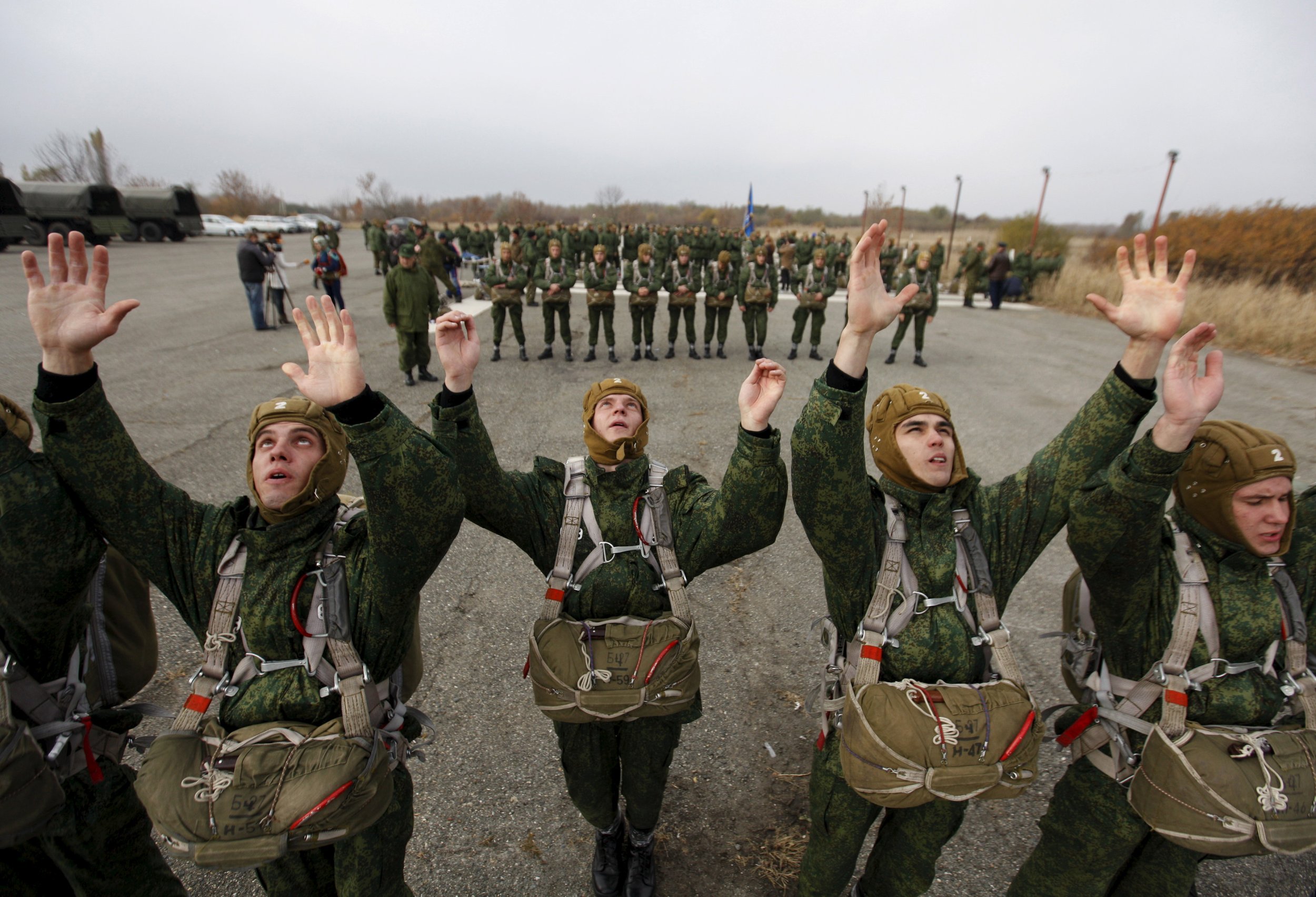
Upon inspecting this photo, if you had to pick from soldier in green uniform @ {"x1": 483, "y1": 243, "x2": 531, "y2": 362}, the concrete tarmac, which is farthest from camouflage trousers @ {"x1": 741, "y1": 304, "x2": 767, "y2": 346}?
soldier in green uniform @ {"x1": 483, "y1": 243, "x2": 531, "y2": 362}

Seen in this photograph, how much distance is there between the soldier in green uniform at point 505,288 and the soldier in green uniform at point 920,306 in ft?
20.4

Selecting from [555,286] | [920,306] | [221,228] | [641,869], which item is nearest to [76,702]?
[641,869]

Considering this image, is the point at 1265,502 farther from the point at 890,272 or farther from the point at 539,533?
the point at 890,272

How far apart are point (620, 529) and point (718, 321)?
964 cm

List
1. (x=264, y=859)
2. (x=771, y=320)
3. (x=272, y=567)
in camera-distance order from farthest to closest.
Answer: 1. (x=771, y=320)
2. (x=272, y=567)
3. (x=264, y=859)

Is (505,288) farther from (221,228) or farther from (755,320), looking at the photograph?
(221,228)

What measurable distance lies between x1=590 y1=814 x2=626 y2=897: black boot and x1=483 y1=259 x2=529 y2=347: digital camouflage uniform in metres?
8.62

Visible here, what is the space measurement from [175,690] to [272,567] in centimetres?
223

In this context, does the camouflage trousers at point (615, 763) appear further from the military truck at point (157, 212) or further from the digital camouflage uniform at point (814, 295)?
the military truck at point (157, 212)

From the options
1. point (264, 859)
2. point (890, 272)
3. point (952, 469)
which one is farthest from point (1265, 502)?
point (890, 272)

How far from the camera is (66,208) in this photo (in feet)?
72.6

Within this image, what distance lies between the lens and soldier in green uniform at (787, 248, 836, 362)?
10656 millimetres

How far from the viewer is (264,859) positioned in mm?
1526

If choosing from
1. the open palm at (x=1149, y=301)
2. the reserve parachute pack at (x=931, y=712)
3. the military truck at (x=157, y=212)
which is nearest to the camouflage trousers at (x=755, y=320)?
the open palm at (x=1149, y=301)
